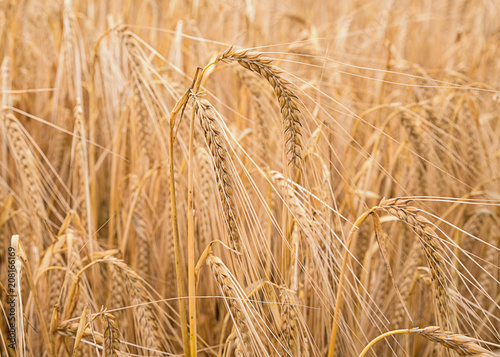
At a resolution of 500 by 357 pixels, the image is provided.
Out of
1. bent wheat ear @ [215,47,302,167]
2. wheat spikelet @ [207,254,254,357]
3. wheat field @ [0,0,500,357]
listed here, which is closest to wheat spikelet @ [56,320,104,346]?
wheat field @ [0,0,500,357]

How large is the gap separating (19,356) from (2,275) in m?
0.56

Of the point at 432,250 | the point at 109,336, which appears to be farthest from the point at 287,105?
the point at 109,336

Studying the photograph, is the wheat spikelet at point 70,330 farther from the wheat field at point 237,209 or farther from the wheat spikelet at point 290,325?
the wheat spikelet at point 290,325

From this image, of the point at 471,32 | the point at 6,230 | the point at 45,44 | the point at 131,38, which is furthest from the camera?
the point at 471,32

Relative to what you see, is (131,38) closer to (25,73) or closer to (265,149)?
(265,149)

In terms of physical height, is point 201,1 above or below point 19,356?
above

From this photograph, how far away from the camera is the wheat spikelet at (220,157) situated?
69 centimetres

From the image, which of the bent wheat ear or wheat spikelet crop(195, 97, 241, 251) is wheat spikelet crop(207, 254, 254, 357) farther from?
the bent wheat ear

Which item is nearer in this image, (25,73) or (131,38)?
(131,38)

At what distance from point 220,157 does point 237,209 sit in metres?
0.14

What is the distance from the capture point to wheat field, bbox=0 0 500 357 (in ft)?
2.48

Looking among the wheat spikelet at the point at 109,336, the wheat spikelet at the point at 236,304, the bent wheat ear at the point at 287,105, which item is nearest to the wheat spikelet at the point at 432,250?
the bent wheat ear at the point at 287,105

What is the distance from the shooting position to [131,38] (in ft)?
3.69

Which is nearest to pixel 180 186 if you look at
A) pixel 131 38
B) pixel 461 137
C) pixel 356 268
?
pixel 131 38
